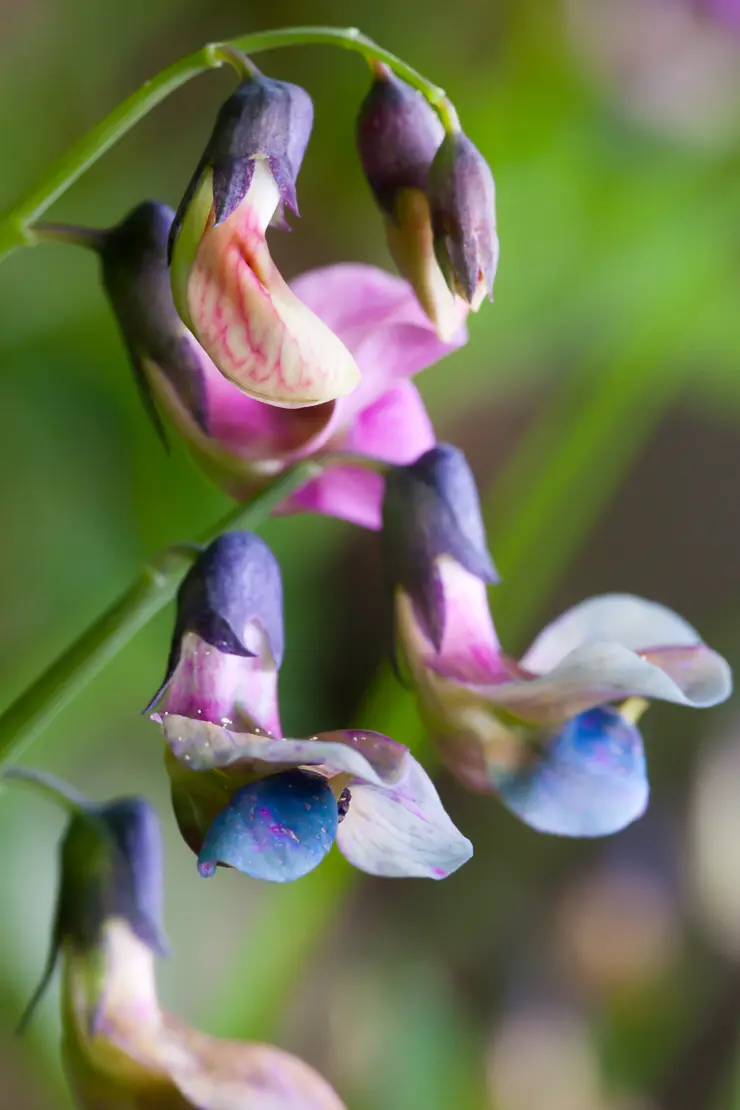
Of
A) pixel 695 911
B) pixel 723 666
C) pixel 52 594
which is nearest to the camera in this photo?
pixel 723 666

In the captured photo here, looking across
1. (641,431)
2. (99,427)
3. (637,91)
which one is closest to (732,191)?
(637,91)

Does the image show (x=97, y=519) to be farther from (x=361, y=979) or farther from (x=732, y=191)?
(x=732, y=191)

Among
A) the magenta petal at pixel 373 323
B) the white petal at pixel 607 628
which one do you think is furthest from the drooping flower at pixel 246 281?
the white petal at pixel 607 628

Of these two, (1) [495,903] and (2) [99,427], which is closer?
(2) [99,427]

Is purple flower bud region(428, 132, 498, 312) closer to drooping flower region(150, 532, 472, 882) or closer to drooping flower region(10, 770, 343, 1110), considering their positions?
drooping flower region(150, 532, 472, 882)

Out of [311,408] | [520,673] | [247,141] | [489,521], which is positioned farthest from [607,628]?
[489,521]
